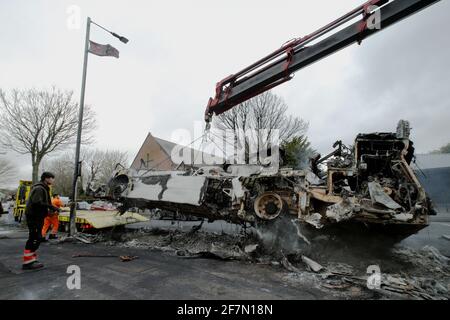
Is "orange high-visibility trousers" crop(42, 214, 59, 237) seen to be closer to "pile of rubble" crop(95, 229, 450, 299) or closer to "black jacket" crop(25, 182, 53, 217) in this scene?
"pile of rubble" crop(95, 229, 450, 299)

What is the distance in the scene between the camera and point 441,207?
19297 mm

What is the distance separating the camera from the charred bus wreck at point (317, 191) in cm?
435

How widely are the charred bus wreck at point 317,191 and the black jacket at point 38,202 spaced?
6.57ft

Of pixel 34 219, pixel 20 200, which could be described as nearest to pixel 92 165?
pixel 20 200

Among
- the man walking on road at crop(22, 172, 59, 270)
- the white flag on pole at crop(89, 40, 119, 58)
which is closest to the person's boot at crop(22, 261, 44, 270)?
the man walking on road at crop(22, 172, 59, 270)

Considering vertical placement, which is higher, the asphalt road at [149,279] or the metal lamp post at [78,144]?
the metal lamp post at [78,144]

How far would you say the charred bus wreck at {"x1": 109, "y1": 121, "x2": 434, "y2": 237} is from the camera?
435 cm

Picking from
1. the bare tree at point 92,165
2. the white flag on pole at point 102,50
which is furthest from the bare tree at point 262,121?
the bare tree at point 92,165

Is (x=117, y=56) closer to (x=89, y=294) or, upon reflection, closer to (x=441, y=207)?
(x=89, y=294)

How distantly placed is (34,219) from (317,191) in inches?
211

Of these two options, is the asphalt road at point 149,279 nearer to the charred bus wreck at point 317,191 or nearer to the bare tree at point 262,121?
the charred bus wreck at point 317,191

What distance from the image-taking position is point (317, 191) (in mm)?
4895
